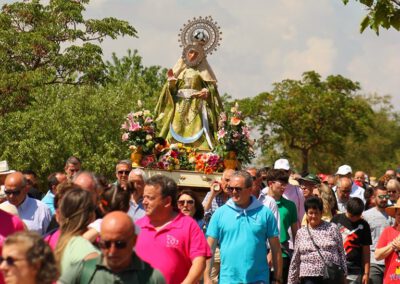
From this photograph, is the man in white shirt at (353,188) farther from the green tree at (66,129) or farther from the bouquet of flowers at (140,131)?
the green tree at (66,129)

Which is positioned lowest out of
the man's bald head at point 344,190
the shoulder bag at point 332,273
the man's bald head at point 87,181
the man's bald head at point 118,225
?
the man's bald head at point 118,225

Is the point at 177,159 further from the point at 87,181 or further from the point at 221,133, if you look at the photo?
the point at 87,181

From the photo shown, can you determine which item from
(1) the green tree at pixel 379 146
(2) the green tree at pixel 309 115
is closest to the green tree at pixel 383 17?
(2) the green tree at pixel 309 115

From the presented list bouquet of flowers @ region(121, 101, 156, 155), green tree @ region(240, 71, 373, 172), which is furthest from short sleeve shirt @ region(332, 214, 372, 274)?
green tree @ region(240, 71, 373, 172)

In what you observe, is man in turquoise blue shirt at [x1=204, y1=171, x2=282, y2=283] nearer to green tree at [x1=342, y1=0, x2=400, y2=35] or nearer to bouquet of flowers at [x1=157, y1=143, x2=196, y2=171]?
green tree at [x1=342, y1=0, x2=400, y2=35]

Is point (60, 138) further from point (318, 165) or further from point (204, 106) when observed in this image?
point (318, 165)

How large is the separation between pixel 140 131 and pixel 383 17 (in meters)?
9.46

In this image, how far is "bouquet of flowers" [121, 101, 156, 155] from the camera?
21703mm

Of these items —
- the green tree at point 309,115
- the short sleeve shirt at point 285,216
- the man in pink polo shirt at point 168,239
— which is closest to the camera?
the man in pink polo shirt at point 168,239

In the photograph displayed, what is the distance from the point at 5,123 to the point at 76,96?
548cm

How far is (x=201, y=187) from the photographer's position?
21.7m

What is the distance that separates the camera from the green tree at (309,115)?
58750 mm

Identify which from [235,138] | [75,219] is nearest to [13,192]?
[75,219]

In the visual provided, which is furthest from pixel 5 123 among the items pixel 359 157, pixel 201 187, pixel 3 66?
pixel 359 157
